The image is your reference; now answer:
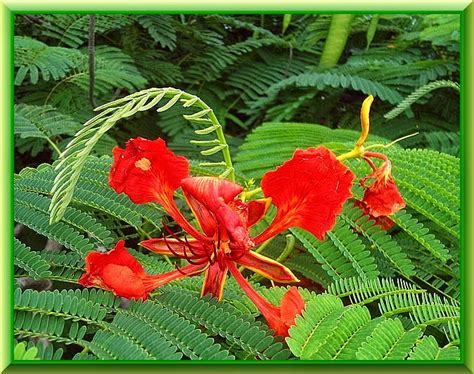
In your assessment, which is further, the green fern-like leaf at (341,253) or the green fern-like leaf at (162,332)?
the green fern-like leaf at (341,253)

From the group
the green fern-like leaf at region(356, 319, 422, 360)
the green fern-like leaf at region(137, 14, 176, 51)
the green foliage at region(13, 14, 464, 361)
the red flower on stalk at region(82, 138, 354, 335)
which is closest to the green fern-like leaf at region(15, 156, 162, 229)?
the green foliage at region(13, 14, 464, 361)

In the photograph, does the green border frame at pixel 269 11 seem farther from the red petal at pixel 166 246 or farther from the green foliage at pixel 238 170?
the red petal at pixel 166 246

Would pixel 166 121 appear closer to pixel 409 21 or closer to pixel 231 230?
pixel 409 21

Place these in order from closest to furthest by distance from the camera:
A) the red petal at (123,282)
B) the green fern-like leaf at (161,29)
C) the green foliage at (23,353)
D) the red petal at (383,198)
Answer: the green foliage at (23,353), the red petal at (123,282), the red petal at (383,198), the green fern-like leaf at (161,29)

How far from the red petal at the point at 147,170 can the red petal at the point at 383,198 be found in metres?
0.25

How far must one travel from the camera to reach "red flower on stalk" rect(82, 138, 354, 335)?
0.75 meters

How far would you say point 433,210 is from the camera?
0.97 m

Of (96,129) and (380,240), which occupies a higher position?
(96,129)

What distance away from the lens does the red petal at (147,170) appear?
31.8 inches

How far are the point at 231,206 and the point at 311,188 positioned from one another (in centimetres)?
9

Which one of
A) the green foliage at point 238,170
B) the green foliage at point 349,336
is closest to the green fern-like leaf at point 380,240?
the green foliage at point 238,170

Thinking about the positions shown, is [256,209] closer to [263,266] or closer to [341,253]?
[263,266]

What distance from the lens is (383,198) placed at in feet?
2.95

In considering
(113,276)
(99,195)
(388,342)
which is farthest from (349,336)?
(99,195)
